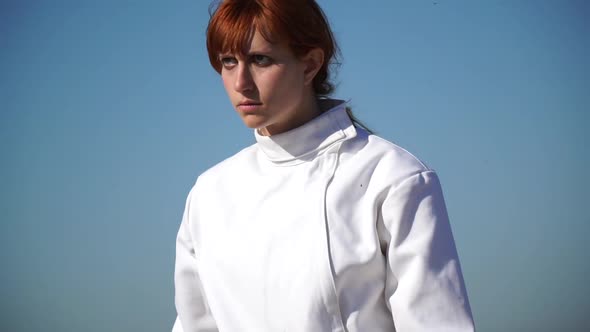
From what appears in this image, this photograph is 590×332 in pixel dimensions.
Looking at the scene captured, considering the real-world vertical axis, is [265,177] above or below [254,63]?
below

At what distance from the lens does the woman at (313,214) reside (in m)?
2.36

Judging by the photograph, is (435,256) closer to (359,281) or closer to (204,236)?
(359,281)

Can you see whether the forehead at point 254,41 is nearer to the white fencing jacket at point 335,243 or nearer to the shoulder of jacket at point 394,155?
the white fencing jacket at point 335,243

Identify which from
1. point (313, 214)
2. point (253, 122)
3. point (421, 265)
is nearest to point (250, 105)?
point (253, 122)

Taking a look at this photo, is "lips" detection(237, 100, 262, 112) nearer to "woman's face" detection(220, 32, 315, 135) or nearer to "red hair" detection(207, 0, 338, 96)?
"woman's face" detection(220, 32, 315, 135)

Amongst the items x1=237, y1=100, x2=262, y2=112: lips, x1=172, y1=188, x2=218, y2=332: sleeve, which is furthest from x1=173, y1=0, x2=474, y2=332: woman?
x1=172, y1=188, x2=218, y2=332: sleeve

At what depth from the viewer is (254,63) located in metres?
2.44

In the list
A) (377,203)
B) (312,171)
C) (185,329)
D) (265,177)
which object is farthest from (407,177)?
(185,329)

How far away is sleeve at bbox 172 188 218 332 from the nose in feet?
2.23

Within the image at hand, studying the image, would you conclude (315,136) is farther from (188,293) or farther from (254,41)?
(188,293)

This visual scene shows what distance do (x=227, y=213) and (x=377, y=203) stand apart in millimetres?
572

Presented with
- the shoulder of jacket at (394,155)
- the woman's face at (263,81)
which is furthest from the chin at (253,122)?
the shoulder of jacket at (394,155)

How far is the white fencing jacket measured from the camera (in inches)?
92.6

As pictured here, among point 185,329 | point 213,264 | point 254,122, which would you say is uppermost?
point 254,122
